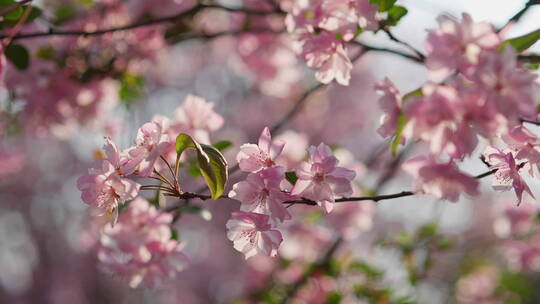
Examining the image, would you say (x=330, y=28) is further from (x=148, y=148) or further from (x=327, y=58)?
(x=148, y=148)

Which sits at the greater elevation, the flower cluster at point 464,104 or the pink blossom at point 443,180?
the flower cluster at point 464,104

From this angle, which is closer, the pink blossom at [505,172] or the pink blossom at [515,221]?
the pink blossom at [505,172]

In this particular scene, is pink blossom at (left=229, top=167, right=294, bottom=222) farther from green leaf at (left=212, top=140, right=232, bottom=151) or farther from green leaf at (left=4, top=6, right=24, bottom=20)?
green leaf at (left=4, top=6, right=24, bottom=20)

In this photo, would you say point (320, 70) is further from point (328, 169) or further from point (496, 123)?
point (496, 123)

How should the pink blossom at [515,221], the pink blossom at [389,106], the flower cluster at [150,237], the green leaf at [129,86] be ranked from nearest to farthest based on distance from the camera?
1. the pink blossom at [389,106]
2. the flower cluster at [150,237]
3. the green leaf at [129,86]
4. the pink blossom at [515,221]

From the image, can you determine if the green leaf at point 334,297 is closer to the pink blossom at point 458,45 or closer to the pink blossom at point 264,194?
the pink blossom at point 264,194

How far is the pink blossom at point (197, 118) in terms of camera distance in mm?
1342

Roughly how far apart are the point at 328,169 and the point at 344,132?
482 centimetres

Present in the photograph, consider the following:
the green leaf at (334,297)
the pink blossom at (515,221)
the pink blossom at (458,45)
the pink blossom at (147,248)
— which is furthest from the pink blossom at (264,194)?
the pink blossom at (515,221)

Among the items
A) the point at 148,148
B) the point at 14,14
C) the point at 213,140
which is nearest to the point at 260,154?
the point at 148,148

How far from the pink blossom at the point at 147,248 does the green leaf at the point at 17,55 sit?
54 centimetres

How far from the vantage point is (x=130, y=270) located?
132cm

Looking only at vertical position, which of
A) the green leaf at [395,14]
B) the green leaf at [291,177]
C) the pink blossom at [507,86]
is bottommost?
the green leaf at [291,177]

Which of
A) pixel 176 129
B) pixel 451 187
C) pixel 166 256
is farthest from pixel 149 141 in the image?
pixel 451 187
